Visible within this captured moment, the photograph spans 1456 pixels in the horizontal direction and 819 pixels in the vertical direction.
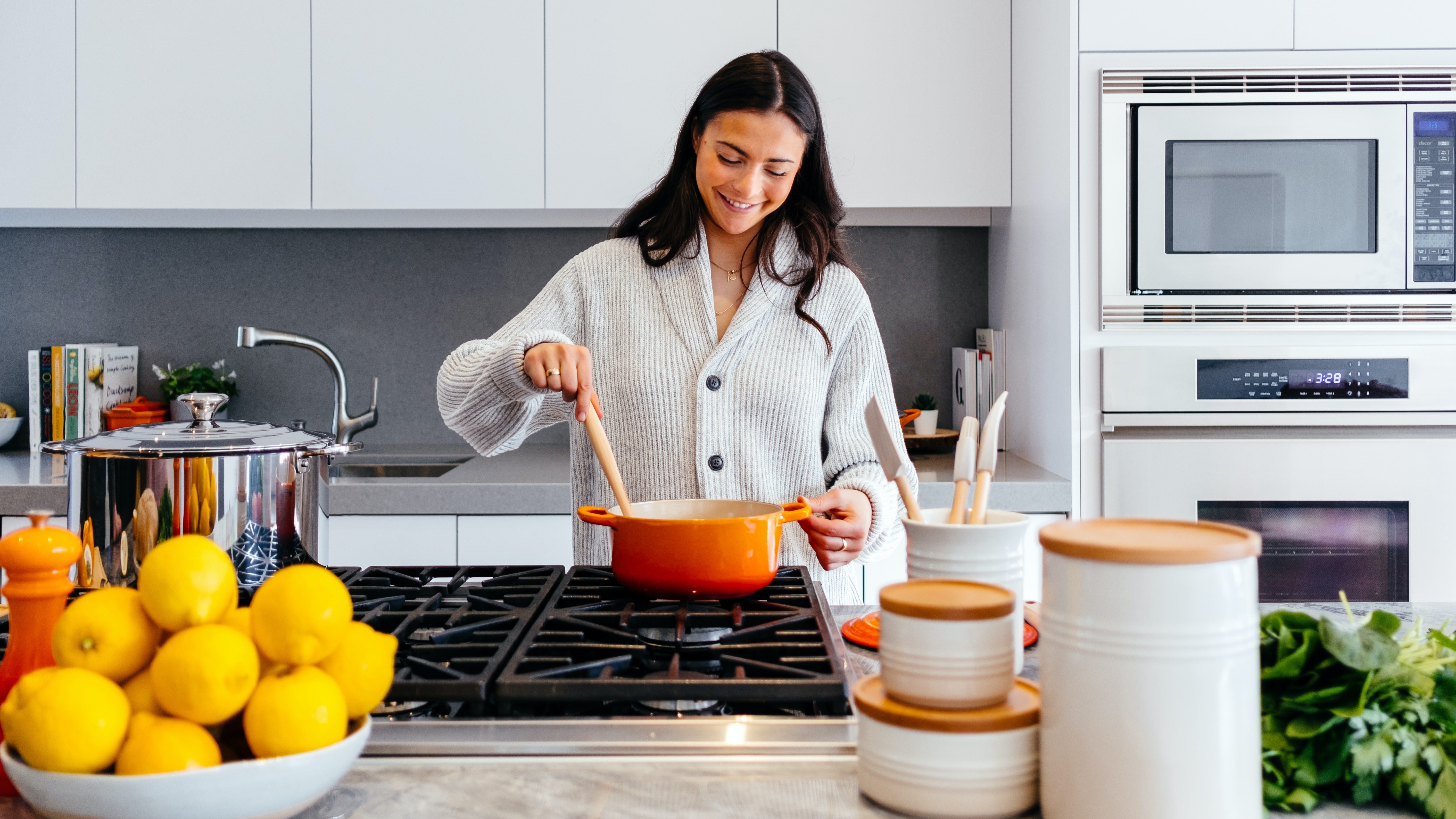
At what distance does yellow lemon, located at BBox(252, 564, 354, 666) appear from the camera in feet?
2.01

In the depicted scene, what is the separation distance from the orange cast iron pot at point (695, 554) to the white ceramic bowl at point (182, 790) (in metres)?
0.40

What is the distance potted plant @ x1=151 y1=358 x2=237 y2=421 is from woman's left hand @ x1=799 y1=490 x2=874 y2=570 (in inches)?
73.3

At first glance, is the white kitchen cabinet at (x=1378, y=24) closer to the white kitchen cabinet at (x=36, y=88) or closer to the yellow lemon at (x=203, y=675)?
the yellow lemon at (x=203, y=675)

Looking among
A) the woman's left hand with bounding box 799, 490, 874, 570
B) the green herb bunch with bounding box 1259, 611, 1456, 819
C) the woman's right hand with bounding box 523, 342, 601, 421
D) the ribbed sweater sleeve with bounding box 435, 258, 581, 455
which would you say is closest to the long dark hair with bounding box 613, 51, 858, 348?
the ribbed sweater sleeve with bounding box 435, 258, 581, 455

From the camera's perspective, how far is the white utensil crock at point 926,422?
2529 millimetres

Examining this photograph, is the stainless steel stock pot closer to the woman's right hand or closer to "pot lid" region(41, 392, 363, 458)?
"pot lid" region(41, 392, 363, 458)

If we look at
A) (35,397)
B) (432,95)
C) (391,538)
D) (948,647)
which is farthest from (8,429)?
(948,647)

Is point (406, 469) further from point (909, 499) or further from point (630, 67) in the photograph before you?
point (909, 499)

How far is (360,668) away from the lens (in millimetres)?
645

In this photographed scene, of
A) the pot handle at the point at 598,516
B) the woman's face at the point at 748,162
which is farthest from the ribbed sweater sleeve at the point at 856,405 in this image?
the pot handle at the point at 598,516

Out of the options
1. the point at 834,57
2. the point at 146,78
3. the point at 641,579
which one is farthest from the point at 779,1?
the point at 641,579

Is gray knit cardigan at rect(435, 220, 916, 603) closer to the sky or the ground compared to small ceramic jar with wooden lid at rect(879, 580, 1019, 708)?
closer to the sky

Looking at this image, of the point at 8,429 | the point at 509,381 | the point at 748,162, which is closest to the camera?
the point at 509,381

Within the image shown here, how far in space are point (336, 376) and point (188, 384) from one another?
1.41ft
